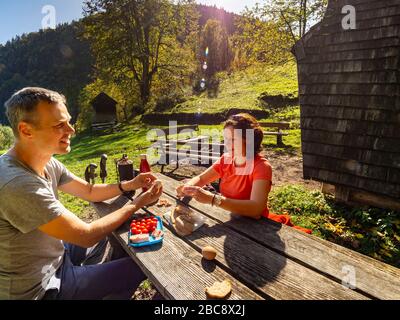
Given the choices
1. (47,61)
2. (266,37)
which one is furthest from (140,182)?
(47,61)

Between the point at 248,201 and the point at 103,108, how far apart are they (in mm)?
27342

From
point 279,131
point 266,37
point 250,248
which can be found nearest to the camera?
point 250,248

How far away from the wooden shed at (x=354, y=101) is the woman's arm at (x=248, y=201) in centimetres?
345

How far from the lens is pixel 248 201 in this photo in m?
2.17

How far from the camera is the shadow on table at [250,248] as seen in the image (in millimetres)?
1513

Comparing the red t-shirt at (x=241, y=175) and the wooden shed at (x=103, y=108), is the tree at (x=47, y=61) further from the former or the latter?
the red t-shirt at (x=241, y=175)

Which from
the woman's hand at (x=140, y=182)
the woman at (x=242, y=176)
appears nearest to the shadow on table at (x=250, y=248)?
the woman at (x=242, y=176)

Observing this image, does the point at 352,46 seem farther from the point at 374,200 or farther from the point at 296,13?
A: the point at 296,13

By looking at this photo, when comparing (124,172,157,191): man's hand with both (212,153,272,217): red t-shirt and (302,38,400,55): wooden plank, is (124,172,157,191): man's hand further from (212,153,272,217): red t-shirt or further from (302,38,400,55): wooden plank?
(302,38,400,55): wooden plank
